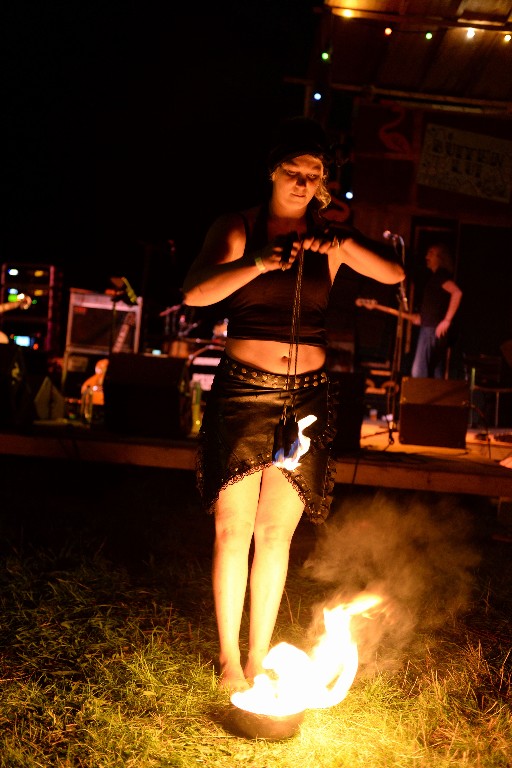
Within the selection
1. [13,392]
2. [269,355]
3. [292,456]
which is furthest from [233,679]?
[13,392]

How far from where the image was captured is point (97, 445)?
16.9 ft

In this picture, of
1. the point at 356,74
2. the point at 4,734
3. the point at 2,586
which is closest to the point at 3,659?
the point at 4,734

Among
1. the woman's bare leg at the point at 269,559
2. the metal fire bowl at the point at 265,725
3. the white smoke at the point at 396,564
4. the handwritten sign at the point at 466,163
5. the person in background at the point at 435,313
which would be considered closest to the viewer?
the metal fire bowl at the point at 265,725

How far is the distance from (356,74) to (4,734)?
330 inches

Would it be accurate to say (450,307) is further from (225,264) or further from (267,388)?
(225,264)

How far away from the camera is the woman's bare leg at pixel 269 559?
2.54m

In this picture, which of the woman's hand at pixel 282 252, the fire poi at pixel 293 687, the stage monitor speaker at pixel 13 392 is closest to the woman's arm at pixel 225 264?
the woman's hand at pixel 282 252

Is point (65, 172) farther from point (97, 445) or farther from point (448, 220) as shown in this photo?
point (97, 445)

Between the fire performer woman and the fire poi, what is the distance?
13 cm

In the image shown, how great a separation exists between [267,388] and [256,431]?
0.16 meters

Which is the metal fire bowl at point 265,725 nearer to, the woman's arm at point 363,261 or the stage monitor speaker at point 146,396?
the woman's arm at point 363,261

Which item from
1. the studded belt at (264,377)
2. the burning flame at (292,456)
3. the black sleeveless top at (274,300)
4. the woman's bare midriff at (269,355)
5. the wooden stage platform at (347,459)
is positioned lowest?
the wooden stage platform at (347,459)

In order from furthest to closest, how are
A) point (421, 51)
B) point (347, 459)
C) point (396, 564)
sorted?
point (421, 51) < point (347, 459) < point (396, 564)

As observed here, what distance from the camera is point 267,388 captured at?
2.48 meters
